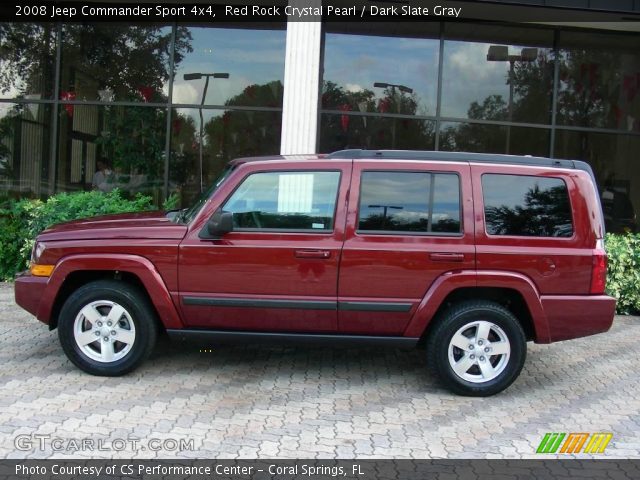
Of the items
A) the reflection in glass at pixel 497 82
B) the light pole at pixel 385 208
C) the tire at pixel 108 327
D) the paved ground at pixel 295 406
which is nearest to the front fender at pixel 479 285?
the light pole at pixel 385 208

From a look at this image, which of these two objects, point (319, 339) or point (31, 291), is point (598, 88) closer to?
point (319, 339)

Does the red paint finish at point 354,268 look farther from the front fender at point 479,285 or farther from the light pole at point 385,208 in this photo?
the light pole at point 385,208

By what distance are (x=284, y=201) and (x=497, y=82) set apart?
7907mm

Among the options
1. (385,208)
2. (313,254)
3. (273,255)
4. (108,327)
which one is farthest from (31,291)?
(385,208)

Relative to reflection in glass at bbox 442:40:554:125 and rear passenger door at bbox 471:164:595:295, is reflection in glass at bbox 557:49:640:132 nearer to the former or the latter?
reflection in glass at bbox 442:40:554:125

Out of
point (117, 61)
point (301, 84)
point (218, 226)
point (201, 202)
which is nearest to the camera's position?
point (218, 226)

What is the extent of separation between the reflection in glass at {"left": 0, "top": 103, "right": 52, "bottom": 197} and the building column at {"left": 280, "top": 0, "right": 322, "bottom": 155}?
5.26 metres

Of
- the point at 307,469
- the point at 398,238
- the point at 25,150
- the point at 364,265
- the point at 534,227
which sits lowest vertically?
the point at 307,469

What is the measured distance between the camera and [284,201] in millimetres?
4887

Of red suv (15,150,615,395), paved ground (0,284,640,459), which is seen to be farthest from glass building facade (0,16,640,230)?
red suv (15,150,615,395)

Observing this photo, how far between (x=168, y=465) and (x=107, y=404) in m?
1.09

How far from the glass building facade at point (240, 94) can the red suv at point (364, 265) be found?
254 inches

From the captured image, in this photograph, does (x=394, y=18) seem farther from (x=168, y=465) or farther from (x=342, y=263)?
(x=168, y=465)

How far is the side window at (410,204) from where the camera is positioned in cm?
484
